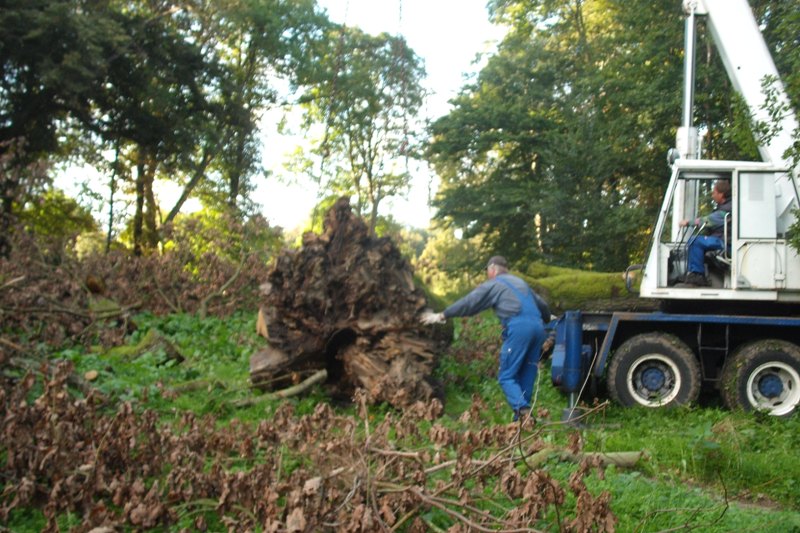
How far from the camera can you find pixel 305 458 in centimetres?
569

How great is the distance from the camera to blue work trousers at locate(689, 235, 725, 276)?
1011 centimetres

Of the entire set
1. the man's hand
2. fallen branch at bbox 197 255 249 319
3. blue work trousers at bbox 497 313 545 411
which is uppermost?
fallen branch at bbox 197 255 249 319

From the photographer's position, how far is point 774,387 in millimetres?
9719

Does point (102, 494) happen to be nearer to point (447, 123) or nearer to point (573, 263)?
point (573, 263)

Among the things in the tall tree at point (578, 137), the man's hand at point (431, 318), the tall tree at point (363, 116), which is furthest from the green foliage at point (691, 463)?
the tall tree at point (363, 116)

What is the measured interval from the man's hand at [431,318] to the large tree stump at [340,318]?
0.15 m

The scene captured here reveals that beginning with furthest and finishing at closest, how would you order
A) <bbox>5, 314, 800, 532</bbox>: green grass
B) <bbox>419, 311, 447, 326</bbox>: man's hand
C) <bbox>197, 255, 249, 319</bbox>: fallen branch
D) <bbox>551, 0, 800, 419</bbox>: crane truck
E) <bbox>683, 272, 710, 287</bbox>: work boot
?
<bbox>197, 255, 249, 319</bbox>: fallen branch, <bbox>683, 272, 710, 287</bbox>: work boot, <bbox>551, 0, 800, 419</bbox>: crane truck, <bbox>419, 311, 447, 326</bbox>: man's hand, <bbox>5, 314, 800, 532</bbox>: green grass

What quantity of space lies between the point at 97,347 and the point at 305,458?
6.19m

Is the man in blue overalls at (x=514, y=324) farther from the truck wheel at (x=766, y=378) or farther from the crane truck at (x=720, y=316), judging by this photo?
the truck wheel at (x=766, y=378)

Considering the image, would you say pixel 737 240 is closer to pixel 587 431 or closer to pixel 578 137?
pixel 587 431

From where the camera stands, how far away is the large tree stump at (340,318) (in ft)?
31.3

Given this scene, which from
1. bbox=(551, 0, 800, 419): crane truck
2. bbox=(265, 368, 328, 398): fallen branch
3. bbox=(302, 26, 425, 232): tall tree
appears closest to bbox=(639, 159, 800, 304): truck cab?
bbox=(551, 0, 800, 419): crane truck

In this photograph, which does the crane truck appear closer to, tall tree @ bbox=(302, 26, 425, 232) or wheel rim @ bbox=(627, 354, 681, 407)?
wheel rim @ bbox=(627, 354, 681, 407)

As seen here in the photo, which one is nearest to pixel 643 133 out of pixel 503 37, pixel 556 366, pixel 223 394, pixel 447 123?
pixel 447 123
